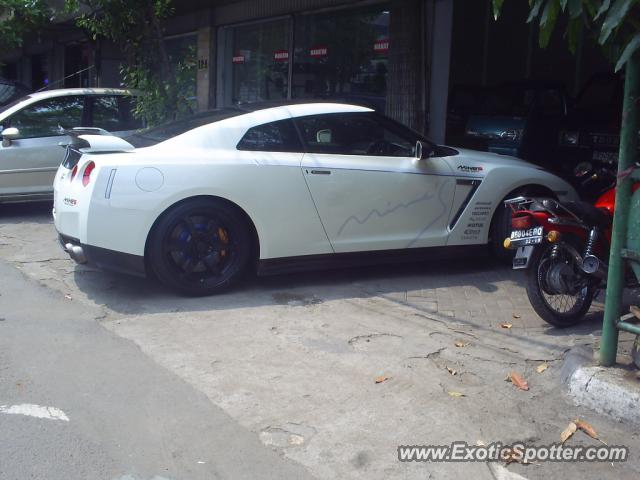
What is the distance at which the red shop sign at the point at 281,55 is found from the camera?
1380 cm

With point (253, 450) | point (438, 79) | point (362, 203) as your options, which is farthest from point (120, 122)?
point (253, 450)

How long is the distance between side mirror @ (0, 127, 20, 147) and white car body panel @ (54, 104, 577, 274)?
2877 mm

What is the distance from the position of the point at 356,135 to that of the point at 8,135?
4827 mm

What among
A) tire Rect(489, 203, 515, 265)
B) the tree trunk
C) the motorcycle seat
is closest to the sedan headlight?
the tree trunk

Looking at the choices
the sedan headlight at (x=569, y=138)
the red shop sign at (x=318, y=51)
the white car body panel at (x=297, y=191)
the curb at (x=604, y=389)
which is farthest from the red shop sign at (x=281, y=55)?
the curb at (x=604, y=389)

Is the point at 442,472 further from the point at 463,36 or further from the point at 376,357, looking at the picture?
the point at 463,36

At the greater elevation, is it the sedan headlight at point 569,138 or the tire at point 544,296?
the sedan headlight at point 569,138

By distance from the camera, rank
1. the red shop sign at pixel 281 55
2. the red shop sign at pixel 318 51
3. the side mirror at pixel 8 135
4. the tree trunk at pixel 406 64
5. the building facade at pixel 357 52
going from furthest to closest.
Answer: the red shop sign at pixel 281 55 < the red shop sign at pixel 318 51 < the building facade at pixel 357 52 < the tree trunk at pixel 406 64 < the side mirror at pixel 8 135

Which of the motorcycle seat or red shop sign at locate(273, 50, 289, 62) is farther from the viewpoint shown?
red shop sign at locate(273, 50, 289, 62)

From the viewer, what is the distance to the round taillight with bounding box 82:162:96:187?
18.8 ft

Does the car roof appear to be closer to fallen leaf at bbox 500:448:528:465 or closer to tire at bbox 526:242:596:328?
tire at bbox 526:242:596:328

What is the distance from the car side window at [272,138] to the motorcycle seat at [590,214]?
2.34 metres

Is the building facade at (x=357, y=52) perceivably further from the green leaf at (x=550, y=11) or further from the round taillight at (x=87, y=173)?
the green leaf at (x=550, y=11)

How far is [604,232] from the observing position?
17.3 feet
